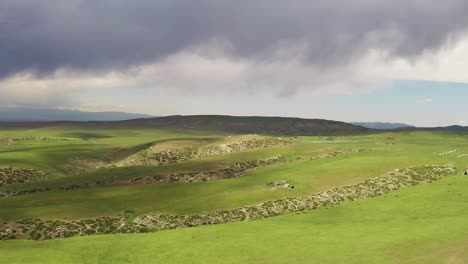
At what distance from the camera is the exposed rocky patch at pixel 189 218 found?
53.7 meters

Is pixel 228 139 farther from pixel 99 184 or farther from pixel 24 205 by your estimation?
pixel 24 205

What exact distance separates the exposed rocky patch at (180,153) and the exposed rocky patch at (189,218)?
66844mm

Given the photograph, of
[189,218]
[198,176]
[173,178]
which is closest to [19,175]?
[173,178]

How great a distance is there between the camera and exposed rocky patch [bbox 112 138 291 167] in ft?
418

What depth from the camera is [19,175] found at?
101375mm

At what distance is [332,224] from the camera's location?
53562 millimetres

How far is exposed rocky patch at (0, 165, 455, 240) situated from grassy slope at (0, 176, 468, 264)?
3135mm

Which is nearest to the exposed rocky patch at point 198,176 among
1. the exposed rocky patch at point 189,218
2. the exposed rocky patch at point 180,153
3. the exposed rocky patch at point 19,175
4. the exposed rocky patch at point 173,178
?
the exposed rocky patch at point 173,178

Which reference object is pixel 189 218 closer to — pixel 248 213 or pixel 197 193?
pixel 248 213

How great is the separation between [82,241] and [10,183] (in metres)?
56.7

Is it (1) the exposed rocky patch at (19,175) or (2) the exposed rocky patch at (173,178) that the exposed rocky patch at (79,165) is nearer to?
(1) the exposed rocky patch at (19,175)

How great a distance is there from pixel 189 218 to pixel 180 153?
7622 centimetres

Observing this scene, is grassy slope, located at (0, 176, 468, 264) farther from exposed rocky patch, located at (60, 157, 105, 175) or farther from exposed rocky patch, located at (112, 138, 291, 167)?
exposed rocky patch, located at (112, 138, 291, 167)

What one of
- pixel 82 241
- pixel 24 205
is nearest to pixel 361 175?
pixel 82 241
